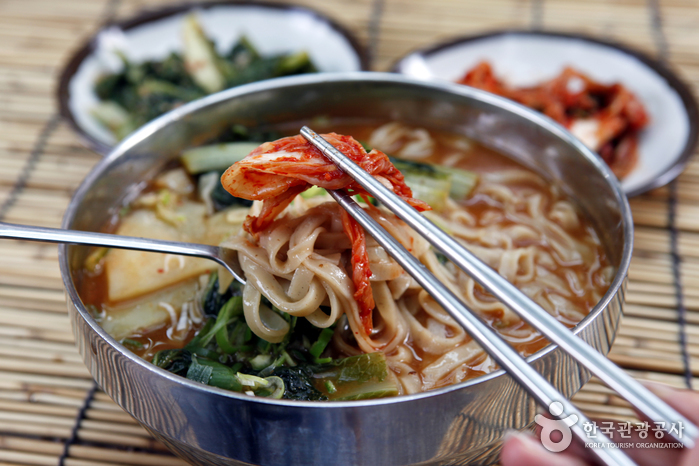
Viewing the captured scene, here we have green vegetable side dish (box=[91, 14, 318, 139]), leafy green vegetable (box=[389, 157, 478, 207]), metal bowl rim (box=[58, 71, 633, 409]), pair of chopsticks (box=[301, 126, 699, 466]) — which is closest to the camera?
pair of chopsticks (box=[301, 126, 699, 466])

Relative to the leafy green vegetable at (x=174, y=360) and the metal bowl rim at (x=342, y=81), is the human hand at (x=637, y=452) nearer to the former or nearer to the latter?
the metal bowl rim at (x=342, y=81)

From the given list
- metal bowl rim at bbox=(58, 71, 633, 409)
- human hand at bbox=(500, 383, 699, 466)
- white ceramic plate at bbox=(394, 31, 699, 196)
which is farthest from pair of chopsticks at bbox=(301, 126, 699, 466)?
white ceramic plate at bbox=(394, 31, 699, 196)

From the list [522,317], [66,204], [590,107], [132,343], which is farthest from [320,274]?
[590,107]

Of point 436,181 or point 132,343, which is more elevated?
point 436,181

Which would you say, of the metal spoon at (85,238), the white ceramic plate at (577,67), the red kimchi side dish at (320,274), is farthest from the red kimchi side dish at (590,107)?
the metal spoon at (85,238)

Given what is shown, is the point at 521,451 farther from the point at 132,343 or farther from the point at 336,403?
the point at 132,343

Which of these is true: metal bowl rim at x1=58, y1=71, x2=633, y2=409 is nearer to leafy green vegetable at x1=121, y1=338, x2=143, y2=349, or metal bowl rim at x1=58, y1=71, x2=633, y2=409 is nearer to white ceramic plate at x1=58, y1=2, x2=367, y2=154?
leafy green vegetable at x1=121, y1=338, x2=143, y2=349
